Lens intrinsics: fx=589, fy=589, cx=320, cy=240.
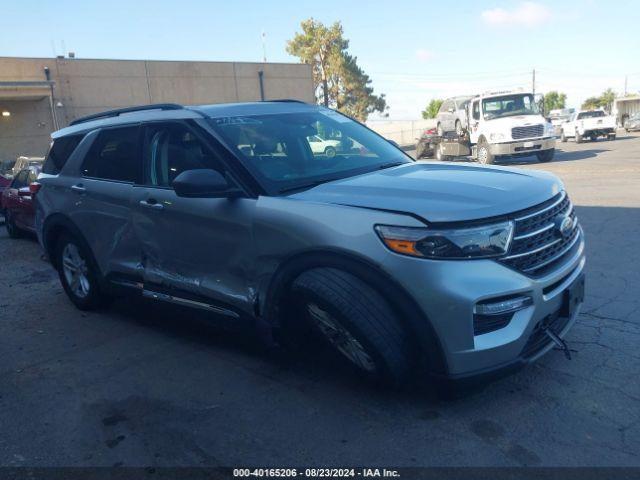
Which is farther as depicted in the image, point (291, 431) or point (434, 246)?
point (291, 431)

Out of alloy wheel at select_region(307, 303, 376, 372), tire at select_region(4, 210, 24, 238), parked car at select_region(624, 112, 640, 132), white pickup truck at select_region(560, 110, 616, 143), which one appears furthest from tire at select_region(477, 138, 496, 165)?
parked car at select_region(624, 112, 640, 132)

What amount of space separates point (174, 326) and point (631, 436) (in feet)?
12.0

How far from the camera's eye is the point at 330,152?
4.40 meters

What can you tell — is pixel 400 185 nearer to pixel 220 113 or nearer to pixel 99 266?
pixel 220 113

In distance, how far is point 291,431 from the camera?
10.8ft

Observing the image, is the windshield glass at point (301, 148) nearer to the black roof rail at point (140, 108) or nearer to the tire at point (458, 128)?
the black roof rail at point (140, 108)

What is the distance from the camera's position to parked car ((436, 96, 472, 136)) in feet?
70.9

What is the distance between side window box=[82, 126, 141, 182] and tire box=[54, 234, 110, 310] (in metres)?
0.76

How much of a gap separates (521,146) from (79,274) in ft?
52.5

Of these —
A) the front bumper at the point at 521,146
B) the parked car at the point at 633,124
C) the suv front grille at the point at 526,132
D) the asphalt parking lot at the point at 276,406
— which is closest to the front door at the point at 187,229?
the asphalt parking lot at the point at 276,406

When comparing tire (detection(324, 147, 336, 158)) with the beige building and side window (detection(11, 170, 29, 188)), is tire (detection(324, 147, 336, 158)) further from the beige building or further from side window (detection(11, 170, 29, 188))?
the beige building

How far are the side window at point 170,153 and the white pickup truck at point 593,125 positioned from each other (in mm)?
29501

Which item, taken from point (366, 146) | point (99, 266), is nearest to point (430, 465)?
point (366, 146)

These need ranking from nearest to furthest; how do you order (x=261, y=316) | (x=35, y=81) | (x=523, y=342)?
1. (x=523, y=342)
2. (x=261, y=316)
3. (x=35, y=81)
